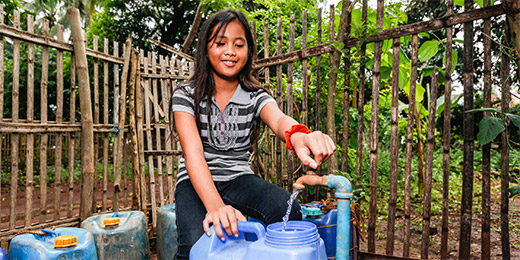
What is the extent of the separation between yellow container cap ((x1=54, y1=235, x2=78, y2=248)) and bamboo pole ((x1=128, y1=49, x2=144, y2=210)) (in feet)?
5.33

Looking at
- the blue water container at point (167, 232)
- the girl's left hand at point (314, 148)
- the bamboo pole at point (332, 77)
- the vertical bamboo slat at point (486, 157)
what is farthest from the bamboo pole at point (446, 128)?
the blue water container at point (167, 232)

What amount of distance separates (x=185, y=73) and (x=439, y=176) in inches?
211

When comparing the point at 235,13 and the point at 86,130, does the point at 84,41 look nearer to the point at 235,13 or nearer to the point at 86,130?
the point at 86,130

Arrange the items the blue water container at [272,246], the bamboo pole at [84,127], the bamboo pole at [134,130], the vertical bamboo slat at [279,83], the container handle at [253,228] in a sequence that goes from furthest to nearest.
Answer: the bamboo pole at [134,130], the bamboo pole at [84,127], the vertical bamboo slat at [279,83], the container handle at [253,228], the blue water container at [272,246]

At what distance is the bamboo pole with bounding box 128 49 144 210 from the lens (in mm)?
3686

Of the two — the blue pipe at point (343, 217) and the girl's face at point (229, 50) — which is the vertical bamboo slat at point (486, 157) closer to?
the girl's face at point (229, 50)

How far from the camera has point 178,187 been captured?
1.65 metres

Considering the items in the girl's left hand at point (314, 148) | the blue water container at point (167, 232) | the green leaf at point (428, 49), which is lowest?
the blue water container at point (167, 232)

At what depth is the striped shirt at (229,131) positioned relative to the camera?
1.72 meters

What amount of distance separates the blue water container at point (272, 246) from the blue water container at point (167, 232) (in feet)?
5.67

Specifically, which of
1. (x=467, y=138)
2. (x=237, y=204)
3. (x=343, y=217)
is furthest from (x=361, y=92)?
(x=343, y=217)

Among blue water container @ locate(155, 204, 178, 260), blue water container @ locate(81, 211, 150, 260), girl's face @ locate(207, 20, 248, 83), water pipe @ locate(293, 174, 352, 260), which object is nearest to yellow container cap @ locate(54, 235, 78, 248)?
blue water container @ locate(81, 211, 150, 260)

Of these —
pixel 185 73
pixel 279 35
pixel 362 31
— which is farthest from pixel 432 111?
pixel 185 73

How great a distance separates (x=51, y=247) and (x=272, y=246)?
1.72 metres
